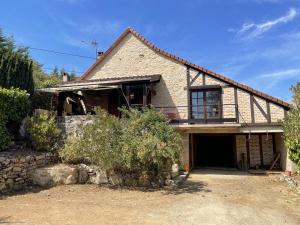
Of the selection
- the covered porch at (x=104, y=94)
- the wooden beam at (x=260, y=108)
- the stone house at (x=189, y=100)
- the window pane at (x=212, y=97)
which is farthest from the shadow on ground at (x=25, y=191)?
the wooden beam at (x=260, y=108)

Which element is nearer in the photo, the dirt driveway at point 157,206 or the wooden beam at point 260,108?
the dirt driveway at point 157,206

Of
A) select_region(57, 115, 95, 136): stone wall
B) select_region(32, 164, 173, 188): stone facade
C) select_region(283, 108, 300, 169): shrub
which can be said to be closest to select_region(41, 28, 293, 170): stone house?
select_region(283, 108, 300, 169): shrub

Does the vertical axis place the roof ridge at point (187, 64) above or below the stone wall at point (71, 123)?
above

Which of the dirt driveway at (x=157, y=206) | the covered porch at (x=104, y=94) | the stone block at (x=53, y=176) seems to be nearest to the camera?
the dirt driveway at (x=157, y=206)

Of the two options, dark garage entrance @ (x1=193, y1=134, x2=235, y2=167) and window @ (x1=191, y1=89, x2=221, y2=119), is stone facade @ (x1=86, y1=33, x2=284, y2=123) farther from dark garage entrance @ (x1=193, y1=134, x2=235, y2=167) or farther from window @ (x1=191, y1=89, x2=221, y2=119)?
dark garage entrance @ (x1=193, y1=134, x2=235, y2=167)

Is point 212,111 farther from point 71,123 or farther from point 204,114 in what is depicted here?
point 71,123

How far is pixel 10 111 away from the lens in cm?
1115

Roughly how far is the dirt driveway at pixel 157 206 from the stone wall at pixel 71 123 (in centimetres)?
367

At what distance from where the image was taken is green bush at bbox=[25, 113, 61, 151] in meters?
11.2

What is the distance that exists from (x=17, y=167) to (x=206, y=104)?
10.6 meters

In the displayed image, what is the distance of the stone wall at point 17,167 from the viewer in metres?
9.30

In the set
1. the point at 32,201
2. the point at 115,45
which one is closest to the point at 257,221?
the point at 32,201

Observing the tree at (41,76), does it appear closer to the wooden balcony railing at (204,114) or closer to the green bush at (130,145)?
the wooden balcony railing at (204,114)

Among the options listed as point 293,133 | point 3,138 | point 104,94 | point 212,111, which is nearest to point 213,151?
point 212,111
